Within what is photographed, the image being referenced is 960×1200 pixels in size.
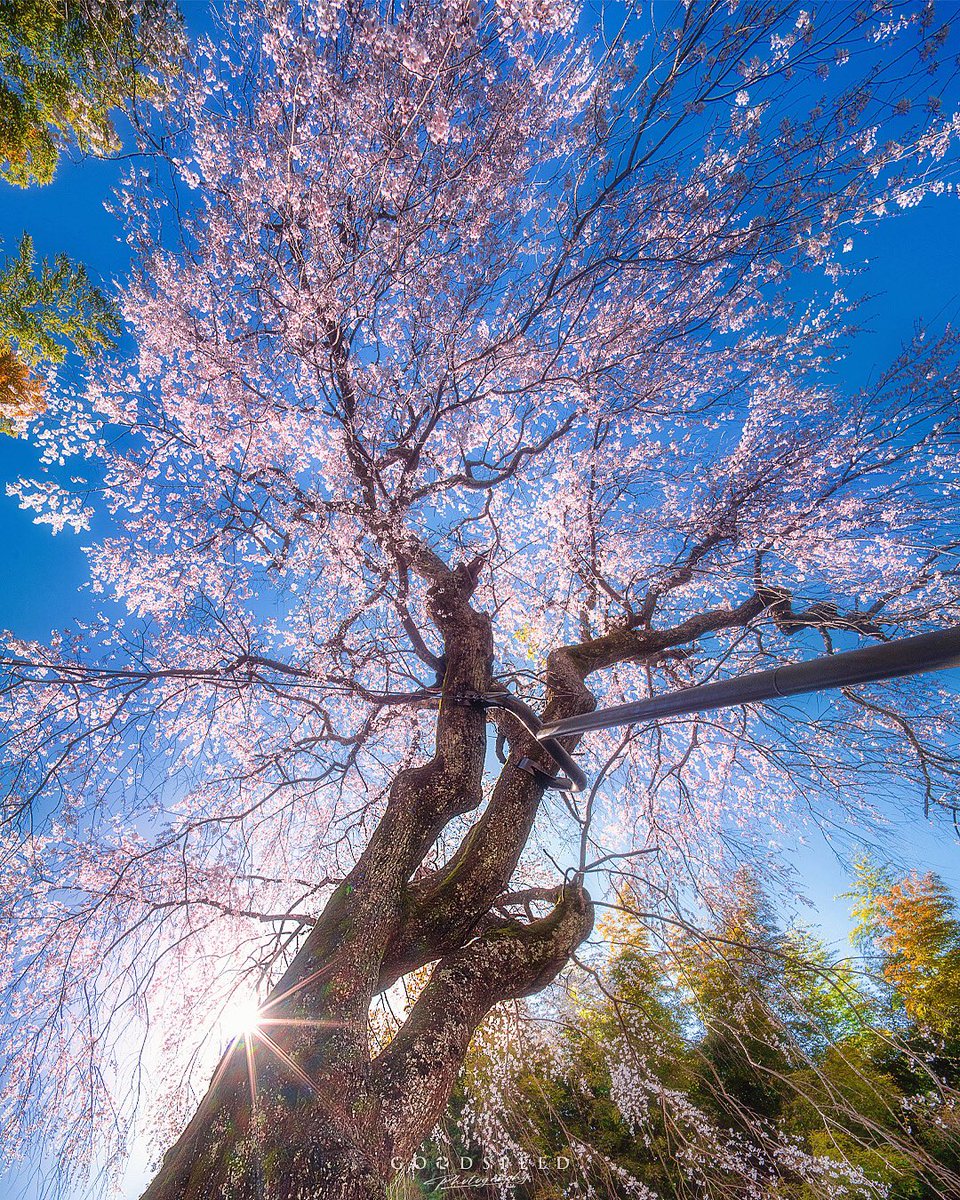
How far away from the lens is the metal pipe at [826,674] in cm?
135

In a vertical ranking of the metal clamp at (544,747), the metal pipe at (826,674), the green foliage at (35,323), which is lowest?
the metal pipe at (826,674)

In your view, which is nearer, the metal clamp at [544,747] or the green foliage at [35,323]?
Result: the metal clamp at [544,747]

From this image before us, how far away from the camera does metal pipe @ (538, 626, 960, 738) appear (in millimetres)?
1348

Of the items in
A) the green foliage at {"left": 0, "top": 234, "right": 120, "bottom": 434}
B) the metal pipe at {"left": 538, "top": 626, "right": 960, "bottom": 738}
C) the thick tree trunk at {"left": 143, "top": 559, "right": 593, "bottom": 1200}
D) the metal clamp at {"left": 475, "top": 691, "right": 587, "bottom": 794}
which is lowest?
the thick tree trunk at {"left": 143, "top": 559, "right": 593, "bottom": 1200}

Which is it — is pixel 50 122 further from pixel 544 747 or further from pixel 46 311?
pixel 544 747

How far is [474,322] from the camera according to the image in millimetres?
4773

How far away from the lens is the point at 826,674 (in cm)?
156

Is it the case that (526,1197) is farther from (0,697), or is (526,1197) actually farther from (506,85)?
(506,85)

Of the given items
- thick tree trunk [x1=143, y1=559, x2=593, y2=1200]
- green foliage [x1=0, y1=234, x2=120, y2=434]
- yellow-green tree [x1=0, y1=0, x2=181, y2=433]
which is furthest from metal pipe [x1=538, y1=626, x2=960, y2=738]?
green foliage [x1=0, y1=234, x2=120, y2=434]

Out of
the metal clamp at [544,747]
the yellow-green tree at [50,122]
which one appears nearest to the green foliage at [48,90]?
the yellow-green tree at [50,122]

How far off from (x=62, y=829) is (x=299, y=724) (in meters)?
2.19

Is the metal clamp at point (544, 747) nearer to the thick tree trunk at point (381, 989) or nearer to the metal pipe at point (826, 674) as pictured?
the thick tree trunk at point (381, 989)

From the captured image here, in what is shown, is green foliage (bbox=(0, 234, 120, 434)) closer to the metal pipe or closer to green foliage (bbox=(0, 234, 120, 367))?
green foliage (bbox=(0, 234, 120, 367))

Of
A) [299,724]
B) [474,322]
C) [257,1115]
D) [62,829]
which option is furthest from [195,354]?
[257,1115]
